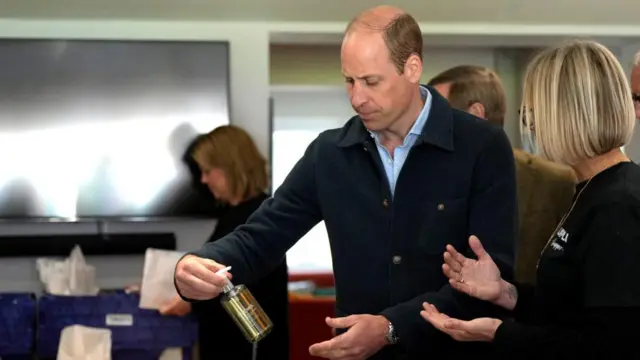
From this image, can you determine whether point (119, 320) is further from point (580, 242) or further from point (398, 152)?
point (580, 242)

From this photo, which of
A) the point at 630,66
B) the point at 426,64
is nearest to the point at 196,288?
the point at 630,66

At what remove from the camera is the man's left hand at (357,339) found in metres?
1.44

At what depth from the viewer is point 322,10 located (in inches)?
134

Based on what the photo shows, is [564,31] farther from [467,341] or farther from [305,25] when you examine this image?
[467,341]

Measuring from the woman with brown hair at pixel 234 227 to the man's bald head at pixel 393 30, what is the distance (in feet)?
3.72

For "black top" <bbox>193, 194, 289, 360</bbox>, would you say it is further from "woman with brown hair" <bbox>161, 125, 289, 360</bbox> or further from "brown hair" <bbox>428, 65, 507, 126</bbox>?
"brown hair" <bbox>428, 65, 507, 126</bbox>

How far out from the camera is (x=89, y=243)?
3318 millimetres

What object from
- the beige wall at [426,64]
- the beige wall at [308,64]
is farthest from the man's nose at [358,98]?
the beige wall at [308,64]

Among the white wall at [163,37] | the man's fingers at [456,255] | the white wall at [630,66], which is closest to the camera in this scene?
the man's fingers at [456,255]

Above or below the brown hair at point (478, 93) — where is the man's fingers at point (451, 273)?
below

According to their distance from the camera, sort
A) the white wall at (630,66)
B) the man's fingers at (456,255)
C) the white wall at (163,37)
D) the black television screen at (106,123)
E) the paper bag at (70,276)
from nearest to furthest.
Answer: the man's fingers at (456,255) → the paper bag at (70,276) → the black television screen at (106,123) → the white wall at (163,37) → the white wall at (630,66)

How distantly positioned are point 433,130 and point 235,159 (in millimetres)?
1343

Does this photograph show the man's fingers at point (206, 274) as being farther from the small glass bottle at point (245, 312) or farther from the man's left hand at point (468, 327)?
the man's left hand at point (468, 327)

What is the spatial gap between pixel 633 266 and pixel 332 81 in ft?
13.3
